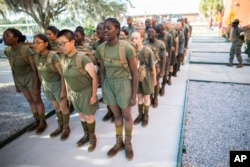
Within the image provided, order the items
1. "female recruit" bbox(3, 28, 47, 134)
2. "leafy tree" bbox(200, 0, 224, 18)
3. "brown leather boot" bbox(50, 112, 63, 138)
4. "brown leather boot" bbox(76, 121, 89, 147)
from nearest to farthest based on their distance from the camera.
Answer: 1. "female recruit" bbox(3, 28, 47, 134)
2. "brown leather boot" bbox(76, 121, 89, 147)
3. "brown leather boot" bbox(50, 112, 63, 138)
4. "leafy tree" bbox(200, 0, 224, 18)

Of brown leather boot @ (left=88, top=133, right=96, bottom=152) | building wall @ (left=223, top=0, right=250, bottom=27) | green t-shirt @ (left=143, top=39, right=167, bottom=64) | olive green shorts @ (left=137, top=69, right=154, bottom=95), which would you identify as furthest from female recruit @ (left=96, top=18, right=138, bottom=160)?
building wall @ (left=223, top=0, right=250, bottom=27)

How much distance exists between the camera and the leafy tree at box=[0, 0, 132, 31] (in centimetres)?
1081

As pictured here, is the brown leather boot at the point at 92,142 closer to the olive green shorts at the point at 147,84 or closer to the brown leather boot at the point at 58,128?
the brown leather boot at the point at 58,128

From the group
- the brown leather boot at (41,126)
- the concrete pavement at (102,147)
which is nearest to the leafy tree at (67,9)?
the brown leather boot at (41,126)

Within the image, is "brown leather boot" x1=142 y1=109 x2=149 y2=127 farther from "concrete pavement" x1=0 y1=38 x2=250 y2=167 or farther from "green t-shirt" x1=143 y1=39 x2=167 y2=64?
"green t-shirt" x1=143 y1=39 x2=167 y2=64

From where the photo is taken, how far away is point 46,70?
2.65 meters

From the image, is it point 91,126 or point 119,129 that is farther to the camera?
point 91,126

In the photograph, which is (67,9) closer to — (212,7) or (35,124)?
(35,124)

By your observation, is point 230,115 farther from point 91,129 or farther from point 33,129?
point 33,129

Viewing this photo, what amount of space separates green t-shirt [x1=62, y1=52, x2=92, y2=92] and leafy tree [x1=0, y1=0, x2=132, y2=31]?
9.23 m

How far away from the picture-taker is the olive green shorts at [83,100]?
8.26ft

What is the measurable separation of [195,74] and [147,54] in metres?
3.80

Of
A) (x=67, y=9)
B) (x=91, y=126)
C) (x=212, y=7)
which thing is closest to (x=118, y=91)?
(x=91, y=126)

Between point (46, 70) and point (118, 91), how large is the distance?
98cm
